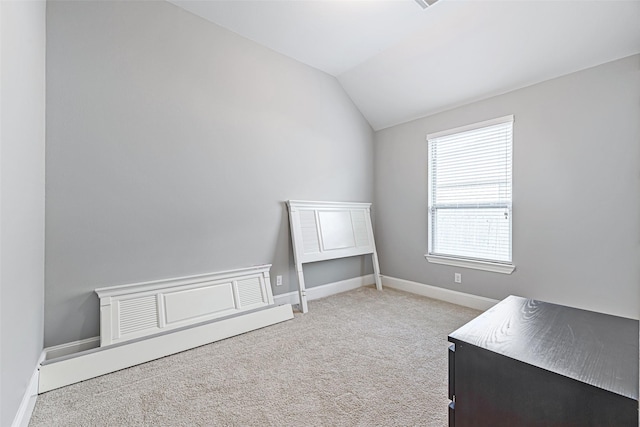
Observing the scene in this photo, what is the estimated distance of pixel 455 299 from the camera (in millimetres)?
3338

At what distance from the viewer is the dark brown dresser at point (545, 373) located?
0.77 m

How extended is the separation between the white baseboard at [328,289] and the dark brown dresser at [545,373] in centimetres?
237

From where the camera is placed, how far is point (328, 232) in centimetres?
355

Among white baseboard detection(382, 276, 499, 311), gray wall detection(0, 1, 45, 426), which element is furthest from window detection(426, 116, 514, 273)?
gray wall detection(0, 1, 45, 426)

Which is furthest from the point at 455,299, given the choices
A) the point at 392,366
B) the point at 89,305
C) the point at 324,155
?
the point at 89,305

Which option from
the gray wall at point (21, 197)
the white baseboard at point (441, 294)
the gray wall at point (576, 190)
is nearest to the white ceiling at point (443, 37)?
the gray wall at point (576, 190)

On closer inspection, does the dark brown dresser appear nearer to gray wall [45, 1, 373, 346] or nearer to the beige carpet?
the beige carpet

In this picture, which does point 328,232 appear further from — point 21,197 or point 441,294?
point 21,197

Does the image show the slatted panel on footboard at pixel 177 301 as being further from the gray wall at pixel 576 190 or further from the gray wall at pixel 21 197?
the gray wall at pixel 576 190

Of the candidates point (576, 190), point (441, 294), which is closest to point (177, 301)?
point (441, 294)

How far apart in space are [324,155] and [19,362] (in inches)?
125

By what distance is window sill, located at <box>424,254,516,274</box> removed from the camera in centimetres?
295

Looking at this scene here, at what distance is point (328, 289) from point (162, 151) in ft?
8.17

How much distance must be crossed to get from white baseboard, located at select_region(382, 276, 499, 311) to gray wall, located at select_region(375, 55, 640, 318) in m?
0.08
